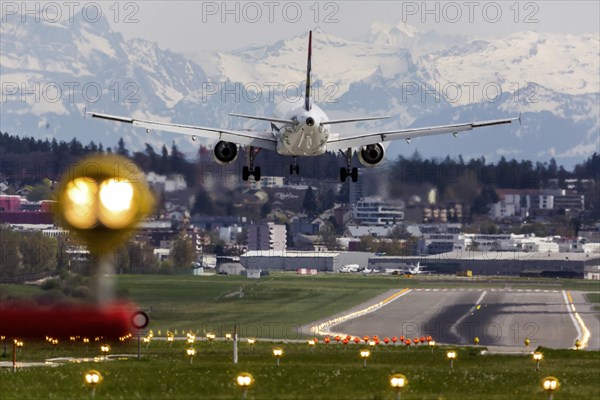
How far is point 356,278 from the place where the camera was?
17025cm

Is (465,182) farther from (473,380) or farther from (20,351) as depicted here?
(473,380)

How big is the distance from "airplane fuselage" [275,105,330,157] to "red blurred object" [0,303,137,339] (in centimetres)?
2131

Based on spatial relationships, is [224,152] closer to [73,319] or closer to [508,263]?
[73,319]

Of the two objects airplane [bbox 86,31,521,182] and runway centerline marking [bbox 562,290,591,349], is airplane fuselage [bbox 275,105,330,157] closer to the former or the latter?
airplane [bbox 86,31,521,182]

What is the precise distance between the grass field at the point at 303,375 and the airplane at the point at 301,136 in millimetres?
11629


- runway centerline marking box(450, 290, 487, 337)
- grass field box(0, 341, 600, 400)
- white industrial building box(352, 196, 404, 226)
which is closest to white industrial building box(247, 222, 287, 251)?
white industrial building box(352, 196, 404, 226)

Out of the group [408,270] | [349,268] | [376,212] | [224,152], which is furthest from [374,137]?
[408,270]

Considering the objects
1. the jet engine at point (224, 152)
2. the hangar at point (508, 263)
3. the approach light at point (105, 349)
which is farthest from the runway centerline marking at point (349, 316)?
the jet engine at point (224, 152)

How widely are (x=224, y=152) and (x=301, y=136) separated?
6.68 m

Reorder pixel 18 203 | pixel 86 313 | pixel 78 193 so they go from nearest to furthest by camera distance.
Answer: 1. pixel 78 193
2. pixel 86 313
3. pixel 18 203

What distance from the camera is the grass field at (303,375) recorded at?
6153cm

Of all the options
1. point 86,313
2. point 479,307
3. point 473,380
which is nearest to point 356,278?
point 479,307

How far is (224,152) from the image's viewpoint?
86.2 meters

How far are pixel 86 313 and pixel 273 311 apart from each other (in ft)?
127
